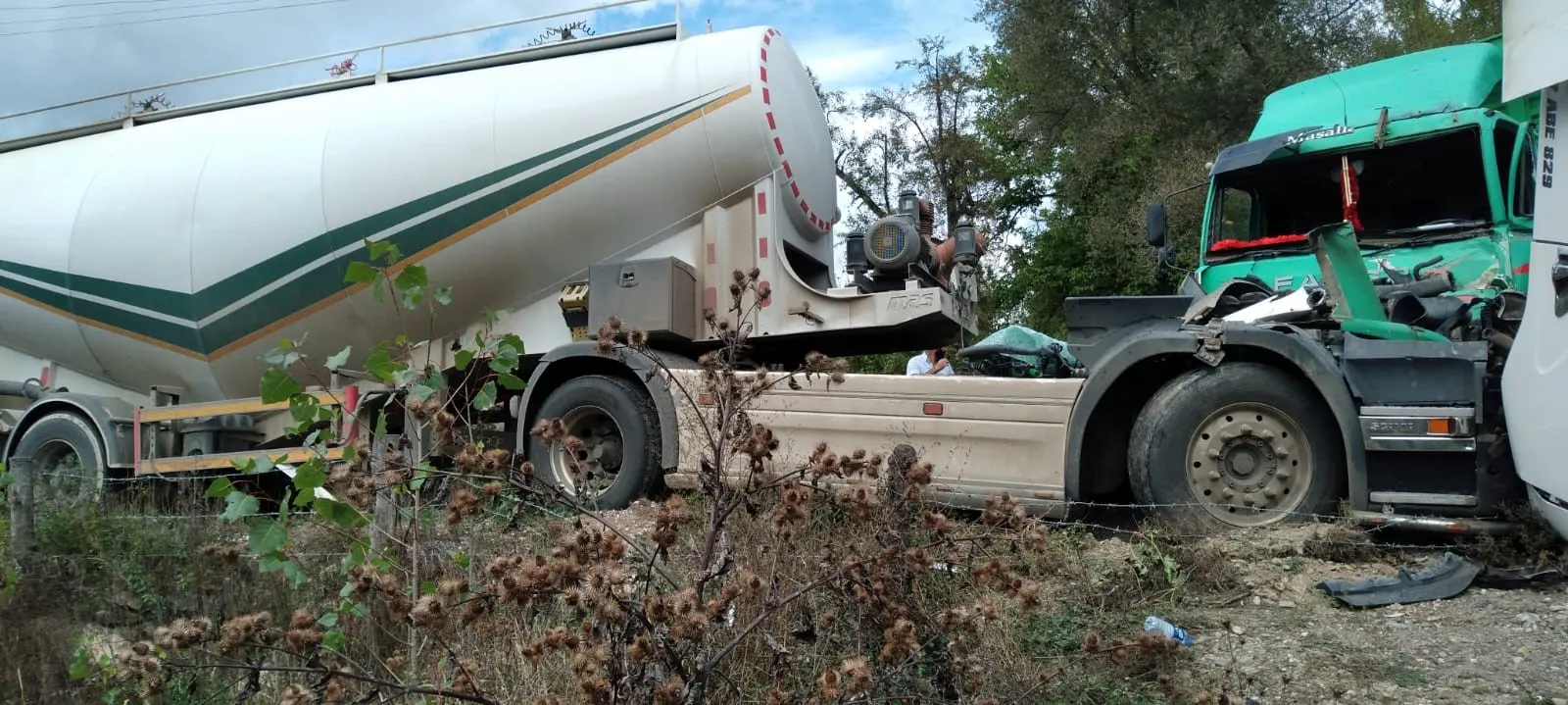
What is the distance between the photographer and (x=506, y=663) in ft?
12.1

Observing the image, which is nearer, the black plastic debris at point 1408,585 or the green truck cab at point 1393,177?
the black plastic debris at point 1408,585

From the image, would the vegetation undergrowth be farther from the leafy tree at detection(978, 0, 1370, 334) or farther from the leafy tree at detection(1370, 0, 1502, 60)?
the leafy tree at detection(1370, 0, 1502, 60)

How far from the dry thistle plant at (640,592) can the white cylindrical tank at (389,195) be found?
3.45 meters

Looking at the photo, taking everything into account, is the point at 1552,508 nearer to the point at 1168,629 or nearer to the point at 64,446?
the point at 1168,629

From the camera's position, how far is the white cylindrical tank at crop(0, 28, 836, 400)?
22.0 ft

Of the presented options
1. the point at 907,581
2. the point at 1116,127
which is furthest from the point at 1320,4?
the point at 907,581

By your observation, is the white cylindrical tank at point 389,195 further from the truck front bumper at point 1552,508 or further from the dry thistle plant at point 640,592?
the truck front bumper at point 1552,508

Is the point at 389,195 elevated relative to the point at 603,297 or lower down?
elevated

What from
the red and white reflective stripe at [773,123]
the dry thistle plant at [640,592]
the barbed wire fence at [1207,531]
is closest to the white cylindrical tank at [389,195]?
the red and white reflective stripe at [773,123]

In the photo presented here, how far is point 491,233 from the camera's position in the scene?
6.98 metres

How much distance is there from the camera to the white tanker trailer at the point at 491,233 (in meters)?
6.62

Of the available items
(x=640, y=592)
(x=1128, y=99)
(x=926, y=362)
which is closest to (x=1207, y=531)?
(x=640, y=592)

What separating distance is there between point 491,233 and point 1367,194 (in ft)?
17.2

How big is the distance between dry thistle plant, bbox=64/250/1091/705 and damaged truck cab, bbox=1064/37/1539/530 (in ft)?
5.48
